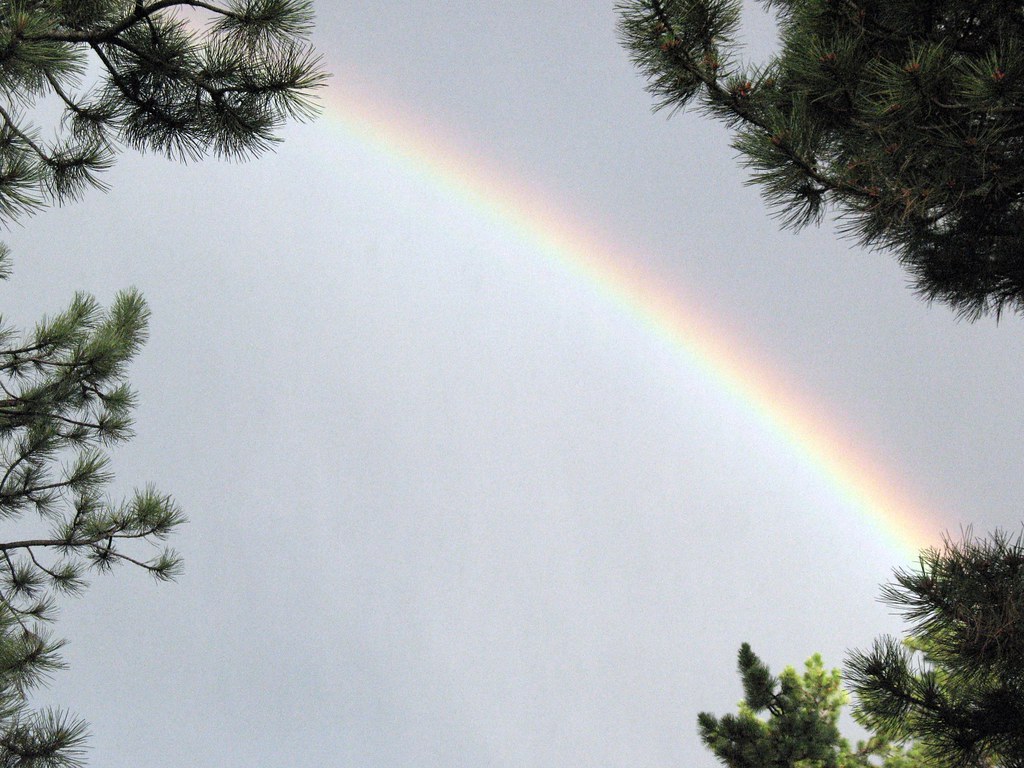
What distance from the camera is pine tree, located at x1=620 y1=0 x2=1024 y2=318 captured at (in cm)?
274

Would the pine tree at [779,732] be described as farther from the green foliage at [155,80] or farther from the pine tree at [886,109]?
the green foliage at [155,80]

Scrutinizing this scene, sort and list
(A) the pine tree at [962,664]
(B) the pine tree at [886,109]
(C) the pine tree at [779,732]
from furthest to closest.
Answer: (C) the pine tree at [779,732], (B) the pine tree at [886,109], (A) the pine tree at [962,664]

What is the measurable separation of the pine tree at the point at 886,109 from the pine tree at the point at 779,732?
478 centimetres

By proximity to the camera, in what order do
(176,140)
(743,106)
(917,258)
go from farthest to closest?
(917,258) < (743,106) < (176,140)

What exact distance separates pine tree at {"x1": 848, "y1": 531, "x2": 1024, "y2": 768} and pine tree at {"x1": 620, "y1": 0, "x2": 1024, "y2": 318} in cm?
159

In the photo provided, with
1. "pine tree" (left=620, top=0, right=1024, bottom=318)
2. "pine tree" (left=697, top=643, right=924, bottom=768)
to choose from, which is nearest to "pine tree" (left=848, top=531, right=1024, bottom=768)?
"pine tree" (left=620, top=0, right=1024, bottom=318)

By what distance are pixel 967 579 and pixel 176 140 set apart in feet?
11.8

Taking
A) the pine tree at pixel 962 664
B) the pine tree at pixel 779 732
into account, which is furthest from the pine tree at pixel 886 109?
the pine tree at pixel 779 732

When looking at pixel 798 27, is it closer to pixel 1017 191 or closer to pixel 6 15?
pixel 1017 191

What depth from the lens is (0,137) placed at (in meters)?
3.15

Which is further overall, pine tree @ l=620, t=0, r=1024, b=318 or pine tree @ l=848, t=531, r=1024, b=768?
pine tree @ l=620, t=0, r=1024, b=318

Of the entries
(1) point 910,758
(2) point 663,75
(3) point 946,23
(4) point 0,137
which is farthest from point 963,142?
(1) point 910,758

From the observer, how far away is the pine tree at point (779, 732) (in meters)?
6.71

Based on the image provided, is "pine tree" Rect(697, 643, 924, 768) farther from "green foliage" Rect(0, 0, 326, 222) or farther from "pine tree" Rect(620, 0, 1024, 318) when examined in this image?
"green foliage" Rect(0, 0, 326, 222)
